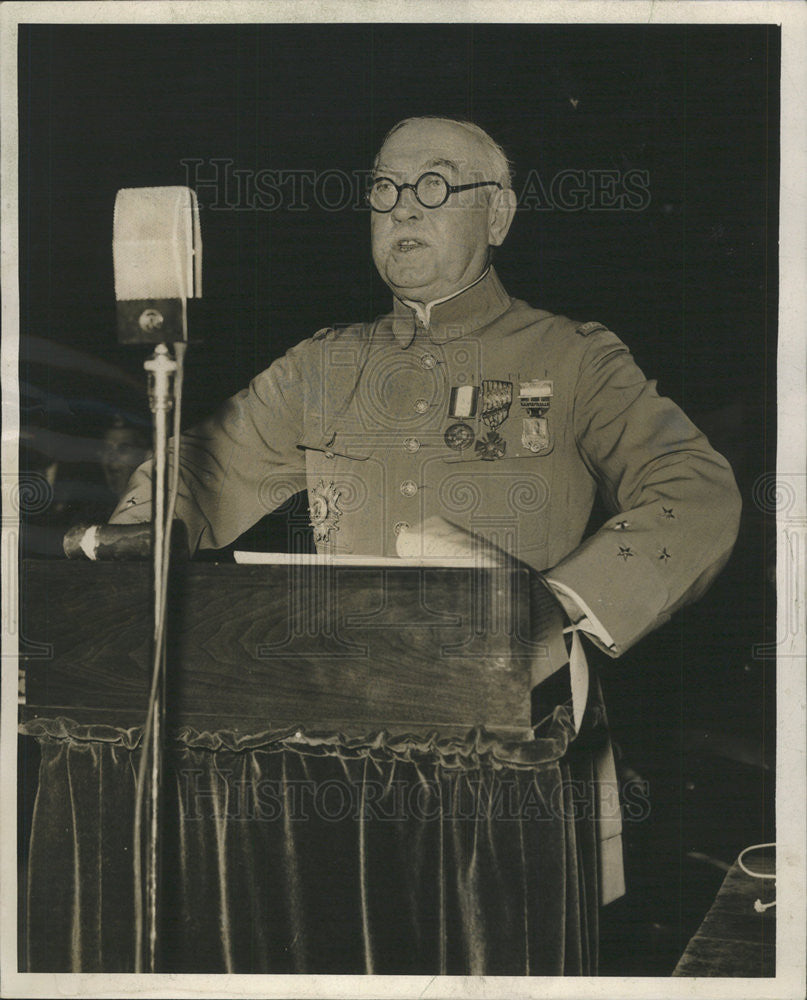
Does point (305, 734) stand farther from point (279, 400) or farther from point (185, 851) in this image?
point (279, 400)

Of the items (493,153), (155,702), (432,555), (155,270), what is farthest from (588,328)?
(155,702)

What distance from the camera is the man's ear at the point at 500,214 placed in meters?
2.19

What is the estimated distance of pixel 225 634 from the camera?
1.90 m

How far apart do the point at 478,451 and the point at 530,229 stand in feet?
1.67

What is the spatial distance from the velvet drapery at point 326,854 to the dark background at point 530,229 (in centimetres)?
31

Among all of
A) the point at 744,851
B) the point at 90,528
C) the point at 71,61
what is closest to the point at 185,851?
the point at 90,528

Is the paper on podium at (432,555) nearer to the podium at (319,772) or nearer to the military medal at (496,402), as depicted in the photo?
the podium at (319,772)

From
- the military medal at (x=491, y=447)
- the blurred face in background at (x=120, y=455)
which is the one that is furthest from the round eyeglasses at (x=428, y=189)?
the blurred face in background at (x=120, y=455)

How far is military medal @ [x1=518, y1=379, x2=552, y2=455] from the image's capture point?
2.10m

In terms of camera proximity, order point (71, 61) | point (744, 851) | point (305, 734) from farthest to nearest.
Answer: point (71, 61) < point (744, 851) < point (305, 734)

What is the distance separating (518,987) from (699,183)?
1.72m

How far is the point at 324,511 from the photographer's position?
7.11 ft

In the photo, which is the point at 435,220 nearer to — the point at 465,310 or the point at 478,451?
the point at 465,310

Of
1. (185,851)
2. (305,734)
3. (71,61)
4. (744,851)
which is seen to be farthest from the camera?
(71,61)
